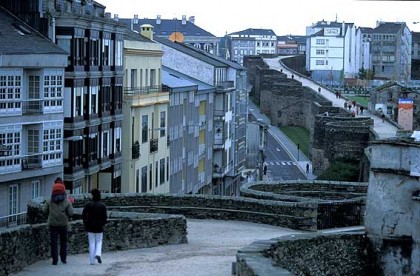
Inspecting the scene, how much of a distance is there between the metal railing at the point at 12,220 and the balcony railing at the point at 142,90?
13.1m

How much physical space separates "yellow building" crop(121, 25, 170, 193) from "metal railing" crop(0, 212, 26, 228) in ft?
35.9

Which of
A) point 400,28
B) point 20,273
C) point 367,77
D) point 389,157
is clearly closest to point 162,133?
point 389,157

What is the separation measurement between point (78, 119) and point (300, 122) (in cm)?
8518

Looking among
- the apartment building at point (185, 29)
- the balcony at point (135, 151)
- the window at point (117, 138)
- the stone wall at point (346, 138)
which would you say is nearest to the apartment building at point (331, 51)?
the apartment building at point (185, 29)

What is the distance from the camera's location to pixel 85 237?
19.2 m

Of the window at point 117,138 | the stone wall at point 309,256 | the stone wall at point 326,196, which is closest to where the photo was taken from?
the stone wall at point 309,256

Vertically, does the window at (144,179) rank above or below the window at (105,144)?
below

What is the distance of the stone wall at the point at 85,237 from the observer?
649 inches

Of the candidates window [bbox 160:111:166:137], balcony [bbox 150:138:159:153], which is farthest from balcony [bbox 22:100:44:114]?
window [bbox 160:111:166:137]

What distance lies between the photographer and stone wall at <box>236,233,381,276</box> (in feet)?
46.9

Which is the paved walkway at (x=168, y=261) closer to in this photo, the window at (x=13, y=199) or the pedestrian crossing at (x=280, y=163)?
the window at (x=13, y=199)

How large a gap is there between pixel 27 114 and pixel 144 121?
43.5 ft

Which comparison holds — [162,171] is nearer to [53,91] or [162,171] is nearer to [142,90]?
[142,90]

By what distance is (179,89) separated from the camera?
55.7m
